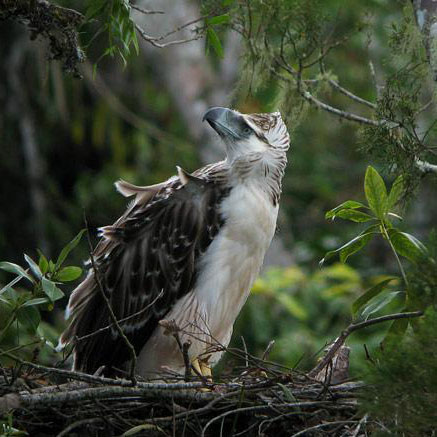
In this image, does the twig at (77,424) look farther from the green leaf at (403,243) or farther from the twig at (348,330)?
the green leaf at (403,243)

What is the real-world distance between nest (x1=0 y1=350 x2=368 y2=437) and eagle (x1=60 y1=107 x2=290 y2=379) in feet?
2.60

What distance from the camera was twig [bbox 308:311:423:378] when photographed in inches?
185

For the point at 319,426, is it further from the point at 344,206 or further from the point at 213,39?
the point at 213,39

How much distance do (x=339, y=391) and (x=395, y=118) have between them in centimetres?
128

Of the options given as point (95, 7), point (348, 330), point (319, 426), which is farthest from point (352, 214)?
point (95, 7)

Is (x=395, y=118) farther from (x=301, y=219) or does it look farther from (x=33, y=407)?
(x=301, y=219)

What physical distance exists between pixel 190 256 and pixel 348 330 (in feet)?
4.80

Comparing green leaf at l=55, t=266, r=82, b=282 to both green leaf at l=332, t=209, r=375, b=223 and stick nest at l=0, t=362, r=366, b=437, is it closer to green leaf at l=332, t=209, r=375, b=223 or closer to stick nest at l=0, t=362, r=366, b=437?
stick nest at l=0, t=362, r=366, b=437

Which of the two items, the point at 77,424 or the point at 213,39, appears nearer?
the point at 77,424

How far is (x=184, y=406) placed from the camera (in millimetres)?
5281

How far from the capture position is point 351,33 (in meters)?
5.92

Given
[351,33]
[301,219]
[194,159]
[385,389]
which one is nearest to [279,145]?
[351,33]

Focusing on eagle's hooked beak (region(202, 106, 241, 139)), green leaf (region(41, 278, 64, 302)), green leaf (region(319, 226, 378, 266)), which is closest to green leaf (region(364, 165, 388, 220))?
green leaf (region(319, 226, 378, 266))

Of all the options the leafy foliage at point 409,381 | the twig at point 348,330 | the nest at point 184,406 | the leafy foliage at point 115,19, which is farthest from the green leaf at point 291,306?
the leafy foliage at point 409,381
